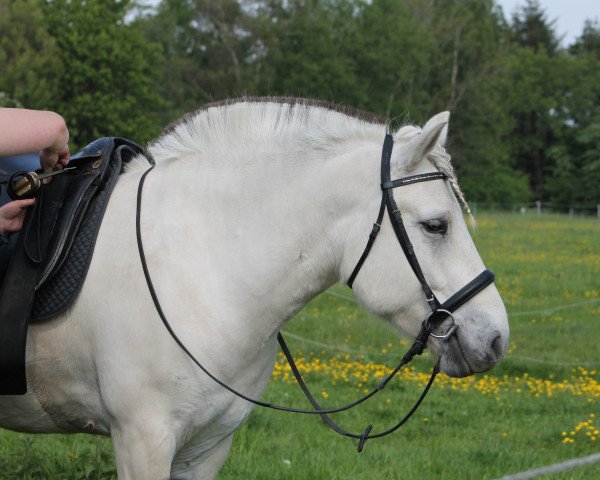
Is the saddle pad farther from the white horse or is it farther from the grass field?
the grass field

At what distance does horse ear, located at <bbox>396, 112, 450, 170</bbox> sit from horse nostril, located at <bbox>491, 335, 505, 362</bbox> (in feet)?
2.39

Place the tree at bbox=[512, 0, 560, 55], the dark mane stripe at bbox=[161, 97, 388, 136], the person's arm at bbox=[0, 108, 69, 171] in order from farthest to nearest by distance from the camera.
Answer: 1. the tree at bbox=[512, 0, 560, 55]
2. the dark mane stripe at bbox=[161, 97, 388, 136]
3. the person's arm at bbox=[0, 108, 69, 171]

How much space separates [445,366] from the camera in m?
3.14

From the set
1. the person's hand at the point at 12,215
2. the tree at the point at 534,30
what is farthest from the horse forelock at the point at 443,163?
the tree at the point at 534,30

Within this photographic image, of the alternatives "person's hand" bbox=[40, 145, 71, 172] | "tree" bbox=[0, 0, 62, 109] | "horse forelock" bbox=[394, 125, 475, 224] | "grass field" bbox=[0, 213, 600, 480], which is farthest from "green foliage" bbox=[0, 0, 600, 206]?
"horse forelock" bbox=[394, 125, 475, 224]

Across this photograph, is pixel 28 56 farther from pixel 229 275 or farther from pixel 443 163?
pixel 443 163

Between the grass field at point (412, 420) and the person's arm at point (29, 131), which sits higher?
the person's arm at point (29, 131)

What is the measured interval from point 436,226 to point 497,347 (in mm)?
503

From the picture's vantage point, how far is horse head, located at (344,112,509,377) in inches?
120

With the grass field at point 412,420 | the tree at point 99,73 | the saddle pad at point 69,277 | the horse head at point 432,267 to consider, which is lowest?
the tree at point 99,73

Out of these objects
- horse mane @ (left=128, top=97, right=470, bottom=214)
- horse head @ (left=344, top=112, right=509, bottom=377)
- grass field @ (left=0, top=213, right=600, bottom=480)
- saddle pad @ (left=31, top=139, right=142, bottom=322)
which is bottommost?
grass field @ (left=0, top=213, right=600, bottom=480)

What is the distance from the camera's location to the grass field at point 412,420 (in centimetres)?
521

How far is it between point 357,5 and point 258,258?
63.2m

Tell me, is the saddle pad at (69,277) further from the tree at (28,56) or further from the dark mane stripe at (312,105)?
the tree at (28,56)
